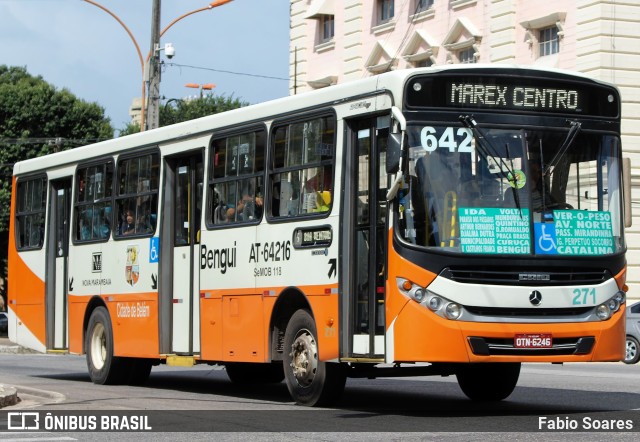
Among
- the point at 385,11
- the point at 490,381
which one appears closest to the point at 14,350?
the point at 385,11

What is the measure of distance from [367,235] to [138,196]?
235 inches

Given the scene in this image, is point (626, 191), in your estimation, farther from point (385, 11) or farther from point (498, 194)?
point (385, 11)

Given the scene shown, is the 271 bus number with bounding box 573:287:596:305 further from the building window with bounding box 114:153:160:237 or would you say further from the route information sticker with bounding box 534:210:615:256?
the building window with bounding box 114:153:160:237

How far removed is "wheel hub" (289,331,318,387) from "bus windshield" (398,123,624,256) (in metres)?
2.02

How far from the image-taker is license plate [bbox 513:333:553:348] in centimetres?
1326

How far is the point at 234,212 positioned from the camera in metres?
16.6

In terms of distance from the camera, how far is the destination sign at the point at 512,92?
1357 centimetres

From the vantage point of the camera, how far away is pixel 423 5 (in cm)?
4047

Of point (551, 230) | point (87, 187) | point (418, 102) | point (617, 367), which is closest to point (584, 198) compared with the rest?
point (551, 230)

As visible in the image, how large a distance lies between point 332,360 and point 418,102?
9.05 feet

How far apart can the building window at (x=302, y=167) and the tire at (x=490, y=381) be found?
8.90 feet

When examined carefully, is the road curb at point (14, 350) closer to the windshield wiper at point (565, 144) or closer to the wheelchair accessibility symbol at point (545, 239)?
the windshield wiper at point (565, 144)

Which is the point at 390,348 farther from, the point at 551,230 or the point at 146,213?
the point at 146,213

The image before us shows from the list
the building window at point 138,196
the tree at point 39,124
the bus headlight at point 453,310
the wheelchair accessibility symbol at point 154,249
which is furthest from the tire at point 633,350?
the tree at point 39,124
